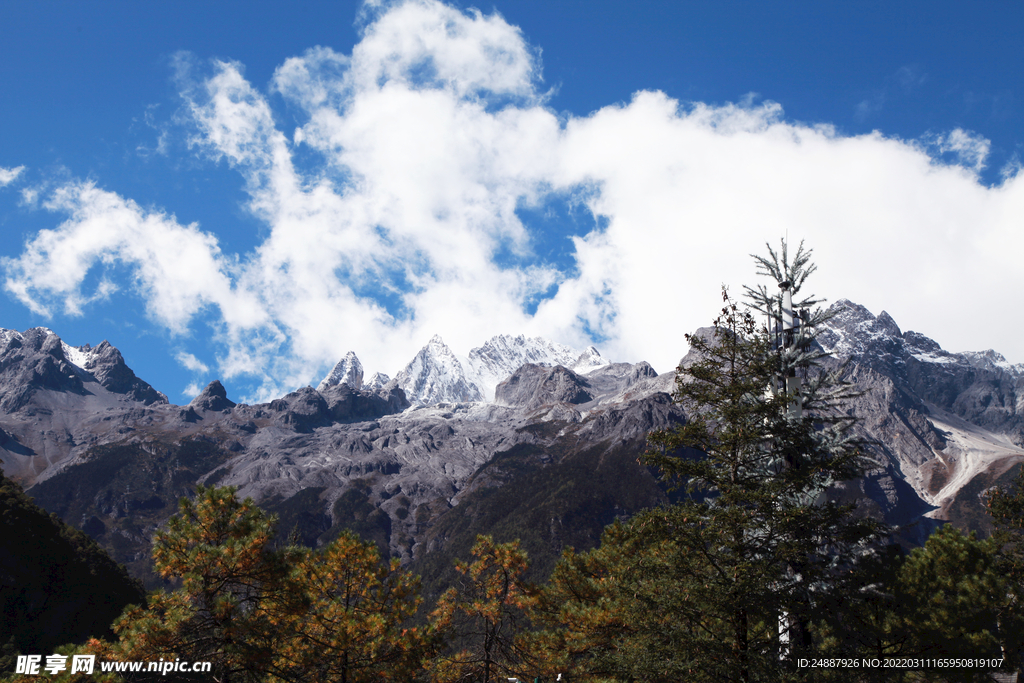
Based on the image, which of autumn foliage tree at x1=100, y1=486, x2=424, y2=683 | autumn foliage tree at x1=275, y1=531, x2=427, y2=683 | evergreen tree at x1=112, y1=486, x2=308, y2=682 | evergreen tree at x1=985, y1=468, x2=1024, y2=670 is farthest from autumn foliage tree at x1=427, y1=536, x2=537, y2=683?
evergreen tree at x1=985, y1=468, x2=1024, y2=670

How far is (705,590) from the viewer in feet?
57.2

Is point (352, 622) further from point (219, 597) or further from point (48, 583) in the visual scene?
point (48, 583)

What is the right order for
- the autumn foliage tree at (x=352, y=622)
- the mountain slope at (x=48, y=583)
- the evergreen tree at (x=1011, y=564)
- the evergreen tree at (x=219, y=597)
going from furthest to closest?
the mountain slope at (x=48, y=583)
the evergreen tree at (x=1011, y=564)
the autumn foliage tree at (x=352, y=622)
the evergreen tree at (x=219, y=597)

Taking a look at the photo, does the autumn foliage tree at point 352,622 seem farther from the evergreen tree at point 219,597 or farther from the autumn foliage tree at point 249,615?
the evergreen tree at point 219,597

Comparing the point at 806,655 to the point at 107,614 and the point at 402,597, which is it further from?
the point at 107,614

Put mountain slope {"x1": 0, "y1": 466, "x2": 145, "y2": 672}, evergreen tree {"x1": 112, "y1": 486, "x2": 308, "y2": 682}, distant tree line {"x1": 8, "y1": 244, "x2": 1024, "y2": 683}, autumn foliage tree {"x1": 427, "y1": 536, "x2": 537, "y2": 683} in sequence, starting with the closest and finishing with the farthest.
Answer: evergreen tree {"x1": 112, "y1": 486, "x2": 308, "y2": 682} < distant tree line {"x1": 8, "y1": 244, "x2": 1024, "y2": 683} < autumn foliage tree {"x1": 427, "y1": 536, "x2": 537, "y2": 683} < mountain slope {"x1": 0, "y1": 466, "x2": 145, "y2": 672}

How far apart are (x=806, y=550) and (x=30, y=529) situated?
114 metres

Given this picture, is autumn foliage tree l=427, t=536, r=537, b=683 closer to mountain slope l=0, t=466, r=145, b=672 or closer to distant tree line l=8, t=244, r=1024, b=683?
distant tree line l=8, t=244, r=1024, b=683

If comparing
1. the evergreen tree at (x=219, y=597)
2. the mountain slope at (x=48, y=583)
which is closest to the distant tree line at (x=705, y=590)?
the evergreen tree at (x=219, y=597)

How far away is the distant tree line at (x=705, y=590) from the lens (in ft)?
50.0

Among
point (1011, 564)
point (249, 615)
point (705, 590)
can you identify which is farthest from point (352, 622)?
point (1011, 564)

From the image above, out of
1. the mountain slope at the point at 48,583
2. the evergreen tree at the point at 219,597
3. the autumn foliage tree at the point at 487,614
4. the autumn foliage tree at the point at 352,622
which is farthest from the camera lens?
the mountain slope at the point at 48,583

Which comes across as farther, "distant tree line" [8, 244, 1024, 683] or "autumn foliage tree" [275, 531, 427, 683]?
"autumn foliage tree" [275, 531, 427, 683]

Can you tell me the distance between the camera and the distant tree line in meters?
15.2
